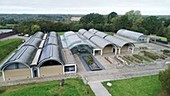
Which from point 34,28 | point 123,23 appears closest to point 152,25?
point 123,23

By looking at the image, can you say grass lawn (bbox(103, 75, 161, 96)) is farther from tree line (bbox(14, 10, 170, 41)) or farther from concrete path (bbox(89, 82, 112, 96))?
tree line (bbox(14, 10, 170, 41))

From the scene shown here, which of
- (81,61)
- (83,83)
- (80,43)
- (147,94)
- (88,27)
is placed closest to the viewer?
(147,94)

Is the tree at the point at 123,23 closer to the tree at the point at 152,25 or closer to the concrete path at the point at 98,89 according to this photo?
the tree at the point at 152,25

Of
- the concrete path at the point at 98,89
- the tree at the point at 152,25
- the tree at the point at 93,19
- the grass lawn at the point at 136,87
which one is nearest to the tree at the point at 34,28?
the tree at the point at 93,19

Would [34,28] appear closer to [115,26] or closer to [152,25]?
[115,26]

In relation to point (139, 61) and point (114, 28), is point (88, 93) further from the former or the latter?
point (114, 28)

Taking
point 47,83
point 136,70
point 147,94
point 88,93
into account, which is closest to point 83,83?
point 88,93

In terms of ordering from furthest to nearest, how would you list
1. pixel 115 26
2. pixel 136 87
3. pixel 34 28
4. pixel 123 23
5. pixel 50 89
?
pixel 115 26 → pixel 123 23 → pixel 34 28 → pixel 136 87 → pixel 50 89
